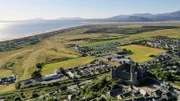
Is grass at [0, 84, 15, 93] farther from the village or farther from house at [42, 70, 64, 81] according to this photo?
house at [42, 70, 64, 81]

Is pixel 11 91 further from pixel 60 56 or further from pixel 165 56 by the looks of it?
pixel 165 56

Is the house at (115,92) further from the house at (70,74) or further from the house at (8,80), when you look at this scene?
the house at (8,80)

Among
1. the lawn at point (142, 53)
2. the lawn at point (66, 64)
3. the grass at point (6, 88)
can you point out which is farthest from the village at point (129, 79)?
the lawn at point (142, 53)

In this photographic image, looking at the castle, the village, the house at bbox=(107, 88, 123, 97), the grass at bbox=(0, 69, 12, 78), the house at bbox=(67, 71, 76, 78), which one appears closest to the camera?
the village

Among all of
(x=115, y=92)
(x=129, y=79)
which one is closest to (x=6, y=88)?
(x=115, y=92)

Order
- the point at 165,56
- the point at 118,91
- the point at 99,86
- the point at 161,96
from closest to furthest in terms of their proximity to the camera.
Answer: the point at 161,96 < the point at 118,91 < the point at 99,86 < the point at 165,56

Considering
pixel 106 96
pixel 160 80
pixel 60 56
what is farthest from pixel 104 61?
pixel 106 96

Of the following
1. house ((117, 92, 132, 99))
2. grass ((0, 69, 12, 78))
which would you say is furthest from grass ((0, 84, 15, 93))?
house ((117, 92, 132, 99))

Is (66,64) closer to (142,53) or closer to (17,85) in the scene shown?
(17,85)
